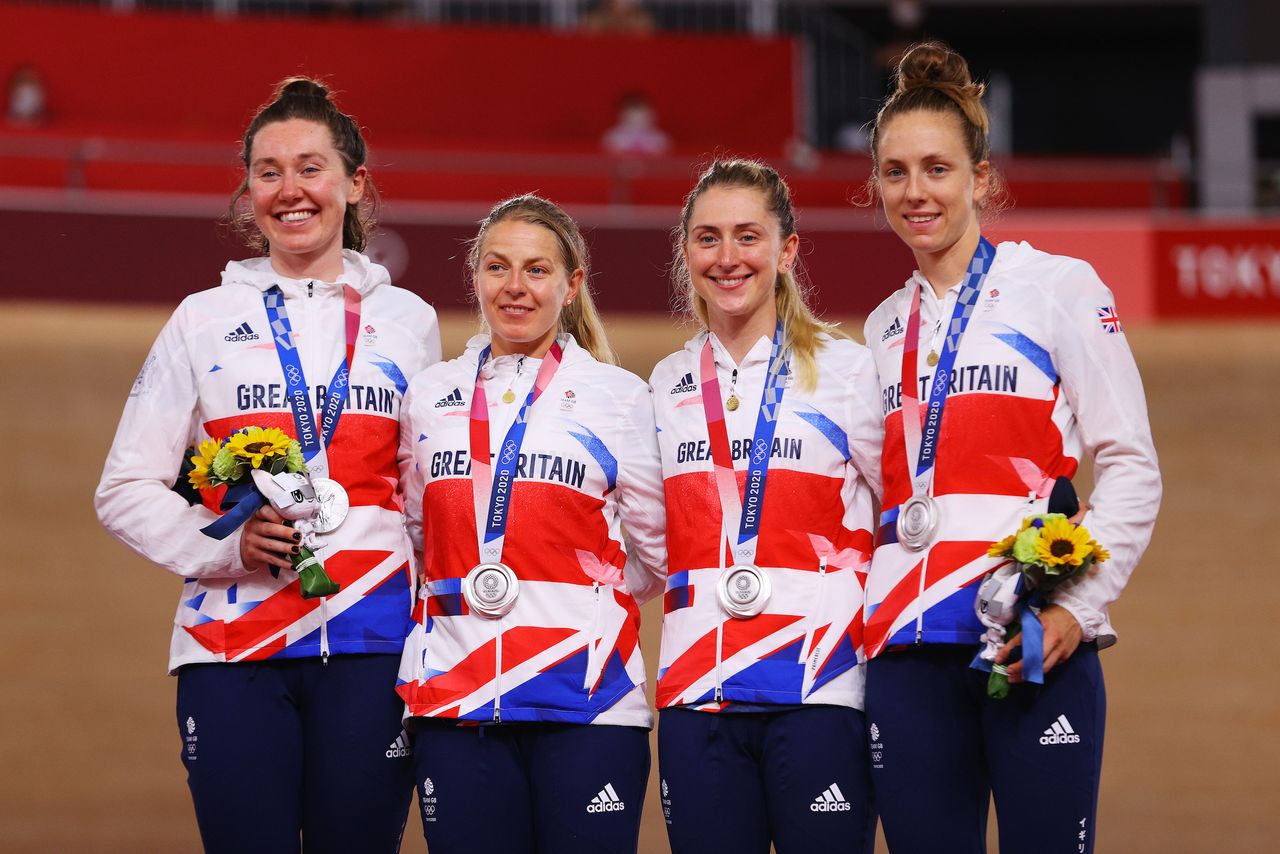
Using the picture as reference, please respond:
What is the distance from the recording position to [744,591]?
3010 mm

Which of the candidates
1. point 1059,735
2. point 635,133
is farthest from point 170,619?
point 1059,735

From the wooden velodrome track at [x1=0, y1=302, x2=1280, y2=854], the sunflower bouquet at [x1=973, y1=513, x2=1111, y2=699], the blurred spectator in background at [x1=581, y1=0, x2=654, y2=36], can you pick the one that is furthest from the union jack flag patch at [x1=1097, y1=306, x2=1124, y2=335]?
the blurred spectator in background at [x1=581, y1=0, x2=654, y2=36]

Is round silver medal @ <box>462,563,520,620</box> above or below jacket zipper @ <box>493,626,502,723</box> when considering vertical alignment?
above

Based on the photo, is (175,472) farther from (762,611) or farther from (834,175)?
(834,175)

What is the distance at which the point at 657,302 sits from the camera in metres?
8.32

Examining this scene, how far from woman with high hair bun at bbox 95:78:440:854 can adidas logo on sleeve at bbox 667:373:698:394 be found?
0.58 metres

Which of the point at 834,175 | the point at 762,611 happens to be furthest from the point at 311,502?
the point at 834,175

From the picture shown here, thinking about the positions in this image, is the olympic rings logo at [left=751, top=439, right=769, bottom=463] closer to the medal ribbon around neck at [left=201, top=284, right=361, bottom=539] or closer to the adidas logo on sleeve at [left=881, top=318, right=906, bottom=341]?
the adidas logo on sleeve at [left=881, top=318, right=906, bottom=341]

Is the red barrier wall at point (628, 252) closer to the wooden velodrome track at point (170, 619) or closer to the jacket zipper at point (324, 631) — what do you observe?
the wooden velodrome track at point (170, 619)

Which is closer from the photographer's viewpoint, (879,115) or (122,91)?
(879,115)

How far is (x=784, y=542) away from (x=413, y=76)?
27.0ft

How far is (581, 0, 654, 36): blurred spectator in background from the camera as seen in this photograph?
36.5 feet

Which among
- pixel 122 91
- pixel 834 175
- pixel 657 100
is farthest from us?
pixel 657 100

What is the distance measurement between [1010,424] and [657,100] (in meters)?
8.42
